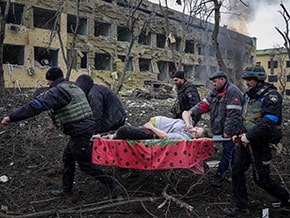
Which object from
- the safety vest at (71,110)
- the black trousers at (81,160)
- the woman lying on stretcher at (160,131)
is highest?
the safety vest at (71,110)

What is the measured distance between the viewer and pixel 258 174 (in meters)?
3.77

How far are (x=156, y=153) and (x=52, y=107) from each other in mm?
1310

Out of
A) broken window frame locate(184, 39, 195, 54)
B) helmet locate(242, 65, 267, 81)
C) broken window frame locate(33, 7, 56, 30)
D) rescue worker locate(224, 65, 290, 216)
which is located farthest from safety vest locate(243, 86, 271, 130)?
broken window frame locate(184, 39, 195, 54)

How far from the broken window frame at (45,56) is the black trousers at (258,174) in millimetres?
19148

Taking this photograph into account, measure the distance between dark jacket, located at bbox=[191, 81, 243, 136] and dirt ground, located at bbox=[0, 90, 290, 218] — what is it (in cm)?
64

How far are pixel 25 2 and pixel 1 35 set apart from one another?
1069 cm

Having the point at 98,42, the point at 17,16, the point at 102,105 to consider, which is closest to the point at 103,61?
the point at 98,42

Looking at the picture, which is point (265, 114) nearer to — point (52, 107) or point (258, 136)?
point (258, 136)

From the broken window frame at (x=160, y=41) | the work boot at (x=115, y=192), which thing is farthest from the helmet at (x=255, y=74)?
the broken window frame at (x=160, y=41)

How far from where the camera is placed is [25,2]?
2036 cm

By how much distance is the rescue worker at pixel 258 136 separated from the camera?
3.57 meters

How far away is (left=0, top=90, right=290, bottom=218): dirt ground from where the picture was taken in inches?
156

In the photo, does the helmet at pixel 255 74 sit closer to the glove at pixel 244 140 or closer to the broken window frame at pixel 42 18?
the glove at pixel 244 140

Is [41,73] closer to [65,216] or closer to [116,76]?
[116,76]
